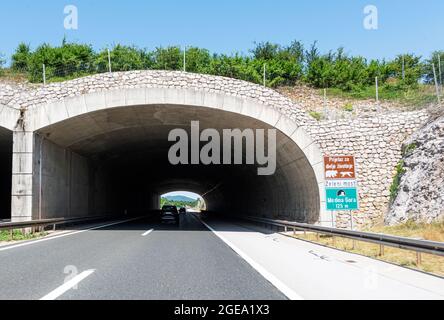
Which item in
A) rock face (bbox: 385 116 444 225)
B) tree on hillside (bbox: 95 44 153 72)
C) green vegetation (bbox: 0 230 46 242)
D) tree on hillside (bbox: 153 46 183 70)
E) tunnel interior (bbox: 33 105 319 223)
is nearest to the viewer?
green vegetation (bbox: 0 230 46 242)

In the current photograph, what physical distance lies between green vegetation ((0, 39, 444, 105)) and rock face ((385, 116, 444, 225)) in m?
5.23

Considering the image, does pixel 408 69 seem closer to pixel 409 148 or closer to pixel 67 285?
pixel 409 148

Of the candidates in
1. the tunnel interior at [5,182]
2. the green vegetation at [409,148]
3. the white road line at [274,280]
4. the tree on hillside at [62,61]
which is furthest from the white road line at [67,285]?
the tree on hillside at [62,61]

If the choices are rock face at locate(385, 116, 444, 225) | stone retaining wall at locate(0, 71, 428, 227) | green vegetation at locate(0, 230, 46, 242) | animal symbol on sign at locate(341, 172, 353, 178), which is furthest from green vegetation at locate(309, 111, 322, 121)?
green vegetation at locate(0, 230, 46, 242)

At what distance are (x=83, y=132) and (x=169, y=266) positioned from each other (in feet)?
47.8

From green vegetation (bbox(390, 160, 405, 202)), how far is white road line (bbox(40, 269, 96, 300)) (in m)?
14.3

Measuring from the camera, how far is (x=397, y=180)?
1870cm

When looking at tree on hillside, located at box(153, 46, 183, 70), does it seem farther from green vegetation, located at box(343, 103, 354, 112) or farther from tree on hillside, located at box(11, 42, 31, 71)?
green vegetation, located at box(343, 103, 354, 112)

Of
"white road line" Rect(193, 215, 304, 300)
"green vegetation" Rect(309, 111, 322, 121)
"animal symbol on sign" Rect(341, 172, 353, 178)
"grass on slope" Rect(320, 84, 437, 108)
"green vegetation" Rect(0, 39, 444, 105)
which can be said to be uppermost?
"green vegetation" Rect(0, 39, 444, 105)

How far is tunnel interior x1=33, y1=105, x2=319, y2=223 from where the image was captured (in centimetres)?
1970

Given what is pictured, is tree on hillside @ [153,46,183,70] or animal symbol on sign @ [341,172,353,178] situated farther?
tree on hillside @ [153,46,183,70]

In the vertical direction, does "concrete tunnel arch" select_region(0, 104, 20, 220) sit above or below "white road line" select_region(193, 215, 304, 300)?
above

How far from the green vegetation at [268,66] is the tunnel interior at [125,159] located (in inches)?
265

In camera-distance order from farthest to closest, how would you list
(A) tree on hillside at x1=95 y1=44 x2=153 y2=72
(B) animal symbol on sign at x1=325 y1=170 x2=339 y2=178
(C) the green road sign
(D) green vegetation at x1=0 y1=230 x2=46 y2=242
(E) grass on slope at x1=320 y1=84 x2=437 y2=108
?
(A) tree on hillside at x1=95 y1=44 x2=153 y2=72 < (E) grass on slope at x1=320 y1=84 x2=437 y2=108 < (D) green vegetation at x1=0 y1=230 x2=46 y2=242 < (B) animal symbol on sign at x1=325 y1=170 x2=339 y2=178 < (C) the green road sign
